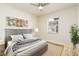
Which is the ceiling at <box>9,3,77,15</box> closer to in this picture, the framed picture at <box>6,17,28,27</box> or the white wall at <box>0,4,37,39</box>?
the white wall at <box>0,4,37,39</box>

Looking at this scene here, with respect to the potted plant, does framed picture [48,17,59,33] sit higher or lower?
higher

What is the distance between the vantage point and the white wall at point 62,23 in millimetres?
1409

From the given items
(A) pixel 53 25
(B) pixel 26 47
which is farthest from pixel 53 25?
(B) pixel 26 47

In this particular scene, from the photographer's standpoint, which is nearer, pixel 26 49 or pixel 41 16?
pixel 26 49

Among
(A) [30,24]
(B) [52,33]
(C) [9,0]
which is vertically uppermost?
(C) [9,0]

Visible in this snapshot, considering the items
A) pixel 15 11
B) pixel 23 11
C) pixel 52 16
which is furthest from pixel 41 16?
pixel 15 11

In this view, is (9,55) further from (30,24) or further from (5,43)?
(30,24)

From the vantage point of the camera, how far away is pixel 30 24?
1.49m

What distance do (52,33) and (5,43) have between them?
733 millimetres

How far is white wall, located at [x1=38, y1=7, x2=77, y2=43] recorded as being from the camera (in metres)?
1.41

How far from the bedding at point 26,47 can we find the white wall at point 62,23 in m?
0.13

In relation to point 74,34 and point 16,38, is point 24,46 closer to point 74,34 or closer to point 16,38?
point 16,38

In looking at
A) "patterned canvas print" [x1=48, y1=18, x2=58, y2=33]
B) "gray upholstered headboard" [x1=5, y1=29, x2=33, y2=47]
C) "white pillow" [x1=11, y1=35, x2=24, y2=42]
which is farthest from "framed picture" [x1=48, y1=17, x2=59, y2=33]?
"white pillow" [x1=11, y1=35, x2=24, y2=42]

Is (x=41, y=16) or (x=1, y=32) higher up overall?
(x=41, y=16)
